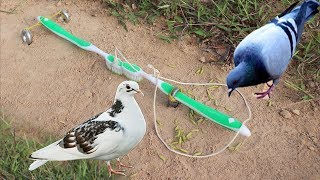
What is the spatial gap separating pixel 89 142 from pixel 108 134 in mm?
96

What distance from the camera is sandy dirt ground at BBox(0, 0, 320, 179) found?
114 inches

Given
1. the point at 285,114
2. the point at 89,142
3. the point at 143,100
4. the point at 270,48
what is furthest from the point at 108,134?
the point at 285,114

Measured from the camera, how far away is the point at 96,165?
2797 mm

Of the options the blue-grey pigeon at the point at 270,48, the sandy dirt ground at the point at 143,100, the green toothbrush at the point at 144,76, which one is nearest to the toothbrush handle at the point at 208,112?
the green toothbrush at the point at 144,76

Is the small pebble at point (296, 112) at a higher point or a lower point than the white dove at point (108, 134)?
lower

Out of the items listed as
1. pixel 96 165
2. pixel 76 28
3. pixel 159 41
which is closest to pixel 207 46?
pixel 159 41

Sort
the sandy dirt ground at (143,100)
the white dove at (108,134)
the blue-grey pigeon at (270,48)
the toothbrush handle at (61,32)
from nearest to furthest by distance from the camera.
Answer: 1. the blue-grey pigeon at (270,48)
2. the white dove at (108,134)
3. the sandy dirt ground at (143,100)
4. the toothbrush handle at (61,32)

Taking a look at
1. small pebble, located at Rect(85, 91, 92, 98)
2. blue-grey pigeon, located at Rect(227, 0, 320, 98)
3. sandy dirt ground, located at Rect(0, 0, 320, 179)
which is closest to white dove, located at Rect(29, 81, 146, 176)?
blue-grey pigeon, located at Rect(227, 0, 320, 98)

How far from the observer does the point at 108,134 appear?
231cm

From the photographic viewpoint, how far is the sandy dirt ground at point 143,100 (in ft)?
9.54

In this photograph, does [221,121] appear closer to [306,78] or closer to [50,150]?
[306,78]

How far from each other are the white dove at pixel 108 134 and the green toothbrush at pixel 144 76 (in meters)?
0.75

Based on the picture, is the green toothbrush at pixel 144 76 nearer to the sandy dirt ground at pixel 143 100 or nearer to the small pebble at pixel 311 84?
the sandy dirt ground at pixel 143 100

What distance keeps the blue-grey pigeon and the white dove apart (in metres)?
0.46
